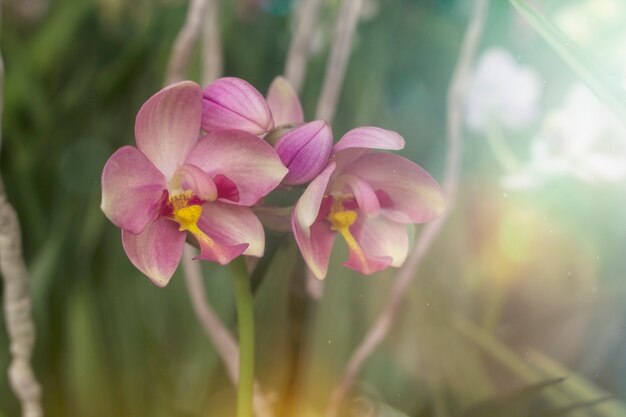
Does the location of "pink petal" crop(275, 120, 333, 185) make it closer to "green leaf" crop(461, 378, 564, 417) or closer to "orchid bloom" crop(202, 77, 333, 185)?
"orchid bloom" crop(202, 77, 333, 185)

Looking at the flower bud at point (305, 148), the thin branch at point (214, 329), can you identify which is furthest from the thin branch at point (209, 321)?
the flower bud at point (305, 148)

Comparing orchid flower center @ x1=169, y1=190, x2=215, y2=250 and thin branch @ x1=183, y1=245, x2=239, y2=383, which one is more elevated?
orchid flower center @ x1=169, y1=190, x2=215, y2=250

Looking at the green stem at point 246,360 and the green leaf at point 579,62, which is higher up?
the green leaf at point 579,62

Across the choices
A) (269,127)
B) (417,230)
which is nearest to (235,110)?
(269,127)

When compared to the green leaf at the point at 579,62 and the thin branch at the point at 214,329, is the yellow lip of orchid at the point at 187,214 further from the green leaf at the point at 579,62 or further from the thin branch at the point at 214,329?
the green leaf at the point at 579,62

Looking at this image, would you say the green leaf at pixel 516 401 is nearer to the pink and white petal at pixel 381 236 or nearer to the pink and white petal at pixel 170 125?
the pink and white petal at pixel 381 236

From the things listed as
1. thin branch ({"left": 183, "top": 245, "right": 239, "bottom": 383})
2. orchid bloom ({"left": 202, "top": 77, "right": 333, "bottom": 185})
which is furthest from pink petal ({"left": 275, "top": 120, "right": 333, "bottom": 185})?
thin branch ({"left": 183, "top": 245, "right": 239, "bottom": 383})

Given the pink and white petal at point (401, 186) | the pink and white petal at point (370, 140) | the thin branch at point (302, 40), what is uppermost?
the thin branch at point (302, 40)
